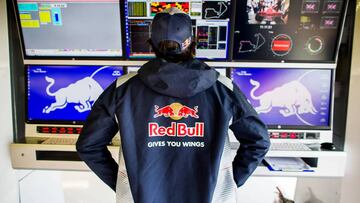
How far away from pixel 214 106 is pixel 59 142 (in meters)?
1.27

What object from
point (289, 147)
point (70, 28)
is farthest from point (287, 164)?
point (70, 28)

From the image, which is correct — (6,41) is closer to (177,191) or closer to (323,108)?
(177,191)

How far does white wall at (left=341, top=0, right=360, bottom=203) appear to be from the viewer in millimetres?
1876

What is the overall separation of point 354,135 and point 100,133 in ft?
4.98

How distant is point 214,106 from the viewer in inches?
48.8

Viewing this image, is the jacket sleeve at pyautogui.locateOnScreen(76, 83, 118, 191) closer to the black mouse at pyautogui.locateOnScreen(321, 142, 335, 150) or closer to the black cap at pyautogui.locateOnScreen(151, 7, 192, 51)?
the black cap at pyautogui.locateOnScreen(151, 7, 192, 51)

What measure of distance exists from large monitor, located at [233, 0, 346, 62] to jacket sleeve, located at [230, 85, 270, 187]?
82cm

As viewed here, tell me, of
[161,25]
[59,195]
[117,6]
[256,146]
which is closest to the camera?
[161,25]

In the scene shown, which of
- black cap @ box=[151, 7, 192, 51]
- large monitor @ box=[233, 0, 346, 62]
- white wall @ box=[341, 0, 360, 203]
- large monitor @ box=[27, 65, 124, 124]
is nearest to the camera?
black cap @ box=[151, 7, 192, 51]

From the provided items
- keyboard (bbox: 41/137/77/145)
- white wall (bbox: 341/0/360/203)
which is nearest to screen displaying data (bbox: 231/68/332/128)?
white wall (bbox: 341/0/360/203)

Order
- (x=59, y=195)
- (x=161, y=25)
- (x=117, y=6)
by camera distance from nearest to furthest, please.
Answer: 1. (x=161, y=25)
2. (x=117, y=6)
3. (x=59, y=195)

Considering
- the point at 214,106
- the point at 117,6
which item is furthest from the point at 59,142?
the point at 214,106

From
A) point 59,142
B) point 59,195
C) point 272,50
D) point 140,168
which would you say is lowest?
point 59,195

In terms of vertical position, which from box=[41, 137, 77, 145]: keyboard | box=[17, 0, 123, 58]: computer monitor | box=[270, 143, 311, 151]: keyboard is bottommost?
box=[41, 137, 77, 145]: keyboard
